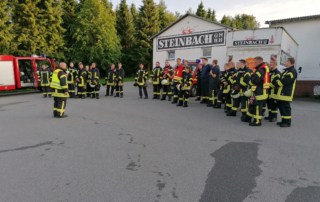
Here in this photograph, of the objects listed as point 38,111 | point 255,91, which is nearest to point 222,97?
point 255,91

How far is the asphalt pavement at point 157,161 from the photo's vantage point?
348 centimetres

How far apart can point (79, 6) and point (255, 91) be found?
31.6 metres

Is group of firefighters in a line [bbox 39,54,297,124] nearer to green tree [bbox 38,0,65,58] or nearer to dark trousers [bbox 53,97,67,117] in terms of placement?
dark trousers [bbox 53,97,67,117]

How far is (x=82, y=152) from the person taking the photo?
16.6 feet

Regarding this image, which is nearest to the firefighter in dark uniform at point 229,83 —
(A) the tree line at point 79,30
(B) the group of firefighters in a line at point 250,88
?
(B) the group of firefighters in a line at point 250,88

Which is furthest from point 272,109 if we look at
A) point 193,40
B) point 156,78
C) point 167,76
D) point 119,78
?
point 193,40

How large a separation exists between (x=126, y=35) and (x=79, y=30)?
34.7 ft

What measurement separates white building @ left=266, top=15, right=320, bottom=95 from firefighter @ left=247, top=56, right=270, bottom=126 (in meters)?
14.1

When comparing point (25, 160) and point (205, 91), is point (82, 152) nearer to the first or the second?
point (25, 160)

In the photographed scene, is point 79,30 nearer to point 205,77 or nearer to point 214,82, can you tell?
point 205,77

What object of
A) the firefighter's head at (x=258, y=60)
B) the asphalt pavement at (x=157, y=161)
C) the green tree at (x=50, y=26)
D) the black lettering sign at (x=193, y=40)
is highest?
the green tree at (x=50, y=26)

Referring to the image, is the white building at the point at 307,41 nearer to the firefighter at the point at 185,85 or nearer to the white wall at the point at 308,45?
the white wall at the point at 308,45

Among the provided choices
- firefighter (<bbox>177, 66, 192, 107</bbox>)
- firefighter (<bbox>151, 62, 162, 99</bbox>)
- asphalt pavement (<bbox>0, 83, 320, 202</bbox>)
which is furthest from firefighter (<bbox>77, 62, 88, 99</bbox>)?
firefighter (<bbox>177, 66, 192, 107</bbox>)

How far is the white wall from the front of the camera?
19.3 metres
